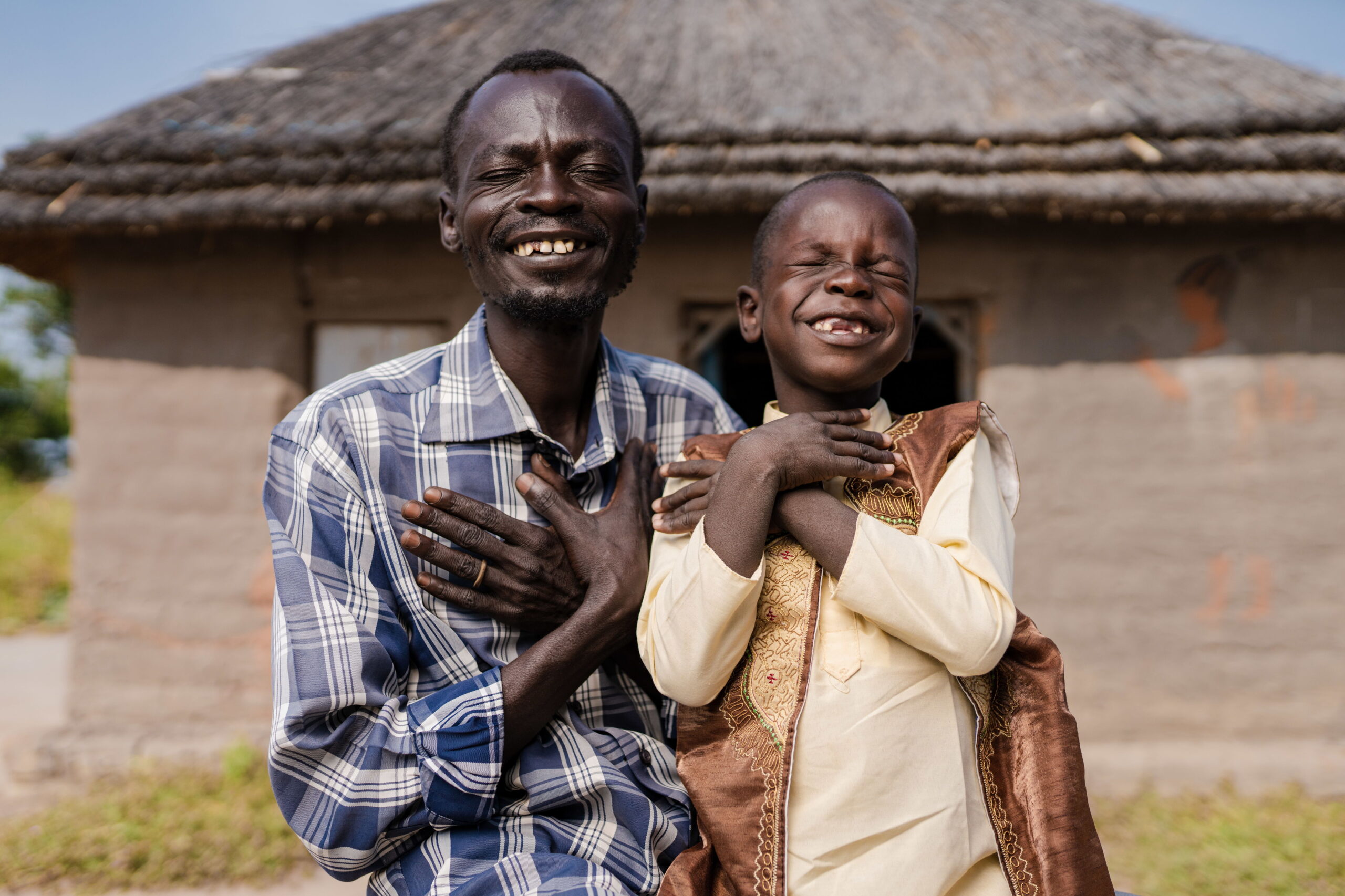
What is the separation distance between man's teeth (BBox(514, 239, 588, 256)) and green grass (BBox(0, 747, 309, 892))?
131 inches

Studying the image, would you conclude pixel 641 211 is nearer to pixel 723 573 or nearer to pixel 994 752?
pixel 723 573

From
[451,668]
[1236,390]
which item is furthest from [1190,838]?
[451,668]

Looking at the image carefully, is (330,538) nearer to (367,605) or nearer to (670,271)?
(367,605)

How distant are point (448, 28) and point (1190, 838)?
19.2 ft

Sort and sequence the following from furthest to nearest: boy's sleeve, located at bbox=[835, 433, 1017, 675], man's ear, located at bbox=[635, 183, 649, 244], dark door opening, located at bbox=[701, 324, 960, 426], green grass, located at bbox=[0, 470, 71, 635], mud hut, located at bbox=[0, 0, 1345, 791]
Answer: green grass, located at bbox=[0, 470, 71, 635] < dark door opening, located at bbox=[701, 324, 960, 426] < mud hut, located at bbox=[0, 0, 1345, 791] < man's ear, located at bbox=[635, 183, 649, 244] < boy's sleeve, located at bbox=[835, 433, 1017, 675]

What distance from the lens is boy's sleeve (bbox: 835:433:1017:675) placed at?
1370 millimetres

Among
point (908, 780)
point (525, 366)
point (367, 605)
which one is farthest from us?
point (525, 366)

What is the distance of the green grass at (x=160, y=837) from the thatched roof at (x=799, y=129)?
2713 millimetres

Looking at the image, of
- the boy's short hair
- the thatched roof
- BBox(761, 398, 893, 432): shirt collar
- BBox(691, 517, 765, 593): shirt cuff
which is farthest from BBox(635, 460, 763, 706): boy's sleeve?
the thatched roof

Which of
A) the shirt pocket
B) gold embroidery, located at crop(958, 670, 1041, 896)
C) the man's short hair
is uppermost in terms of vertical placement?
the man's short hair

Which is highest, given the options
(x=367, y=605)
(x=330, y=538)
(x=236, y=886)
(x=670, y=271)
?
(x=670, y=271)

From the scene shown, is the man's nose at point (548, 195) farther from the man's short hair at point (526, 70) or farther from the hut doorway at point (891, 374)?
the hut doorway at point (891, 374)

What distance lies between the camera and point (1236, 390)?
467cm

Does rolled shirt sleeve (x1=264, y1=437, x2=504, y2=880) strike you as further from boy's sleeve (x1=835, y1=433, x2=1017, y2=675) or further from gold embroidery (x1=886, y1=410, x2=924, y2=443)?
gold embroidery (x1=886, y1=410, x2=924, y2=443)
